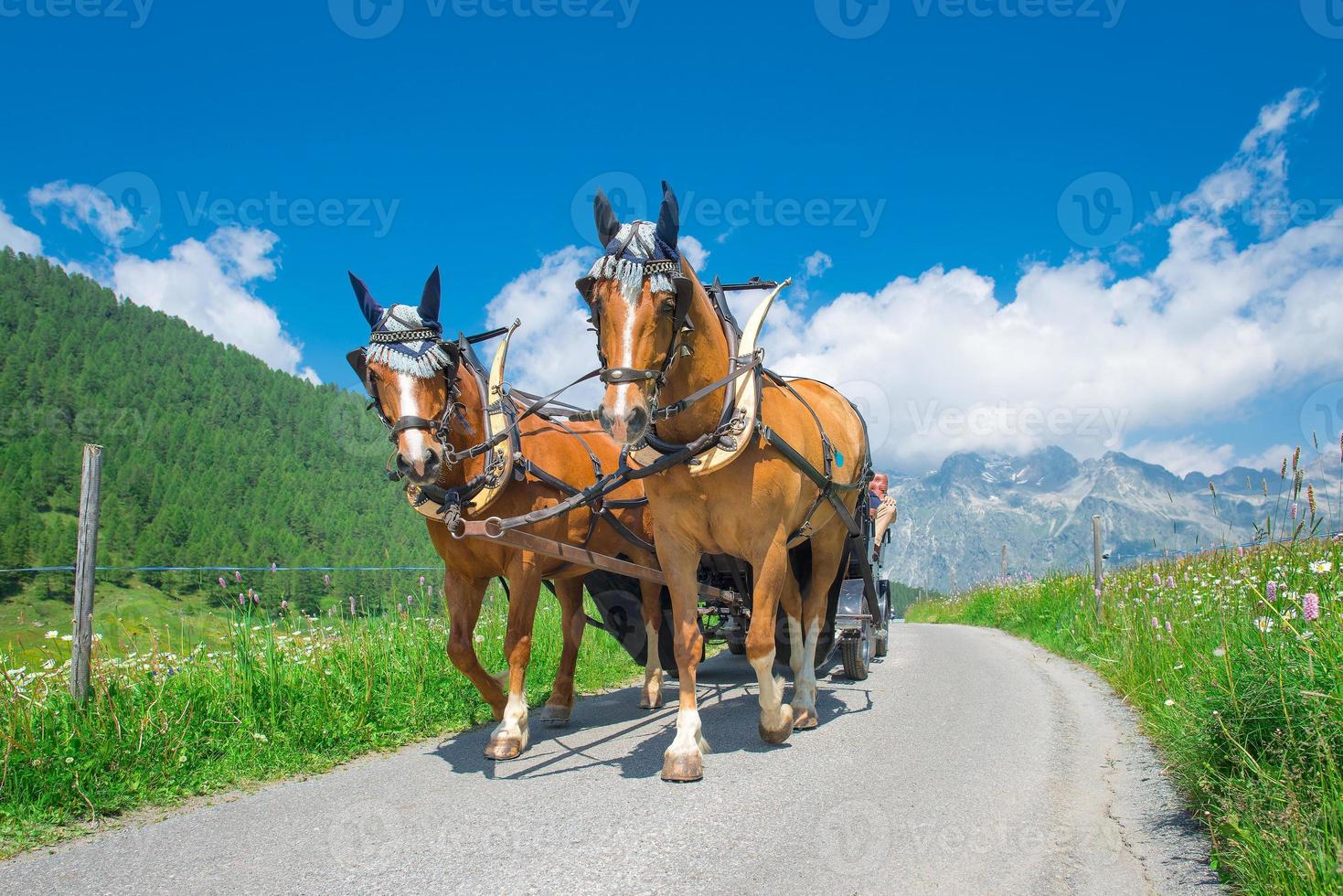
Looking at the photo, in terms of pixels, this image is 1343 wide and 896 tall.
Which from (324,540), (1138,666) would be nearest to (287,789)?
(1138,666)

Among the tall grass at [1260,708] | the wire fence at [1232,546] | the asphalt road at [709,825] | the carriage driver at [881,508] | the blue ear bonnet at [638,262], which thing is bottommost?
the asphalt road at [709,825]

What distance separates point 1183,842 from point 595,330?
3286 millimetres

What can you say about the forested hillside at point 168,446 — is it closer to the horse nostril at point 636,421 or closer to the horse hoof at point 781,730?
the horse hoof at point 781,730

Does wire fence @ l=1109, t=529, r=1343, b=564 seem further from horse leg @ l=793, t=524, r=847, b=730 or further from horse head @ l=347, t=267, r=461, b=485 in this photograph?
horse head @ l=347, t=267, r=461, b=485

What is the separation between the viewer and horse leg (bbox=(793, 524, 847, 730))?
18.1 feet

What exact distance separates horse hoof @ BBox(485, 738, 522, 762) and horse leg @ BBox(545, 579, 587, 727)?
3.41 ft

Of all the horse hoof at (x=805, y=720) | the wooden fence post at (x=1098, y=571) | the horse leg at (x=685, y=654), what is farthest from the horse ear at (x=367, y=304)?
the wooden fence post at (x=1098, y=571)

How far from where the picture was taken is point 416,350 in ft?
14.3

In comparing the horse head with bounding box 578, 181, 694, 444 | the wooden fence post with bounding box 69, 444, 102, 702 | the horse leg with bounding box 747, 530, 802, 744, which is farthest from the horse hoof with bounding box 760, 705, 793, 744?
the wooden fence post with bounding box 69, 444, 102, 702

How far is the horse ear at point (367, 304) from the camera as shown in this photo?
4.60 meters

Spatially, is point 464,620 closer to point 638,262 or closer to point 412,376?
point 412,376

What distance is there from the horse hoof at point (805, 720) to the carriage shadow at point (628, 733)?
0.25ft

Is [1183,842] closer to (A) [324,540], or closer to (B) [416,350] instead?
(B) [416,350]

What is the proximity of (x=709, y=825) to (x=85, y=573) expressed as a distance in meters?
3.53
